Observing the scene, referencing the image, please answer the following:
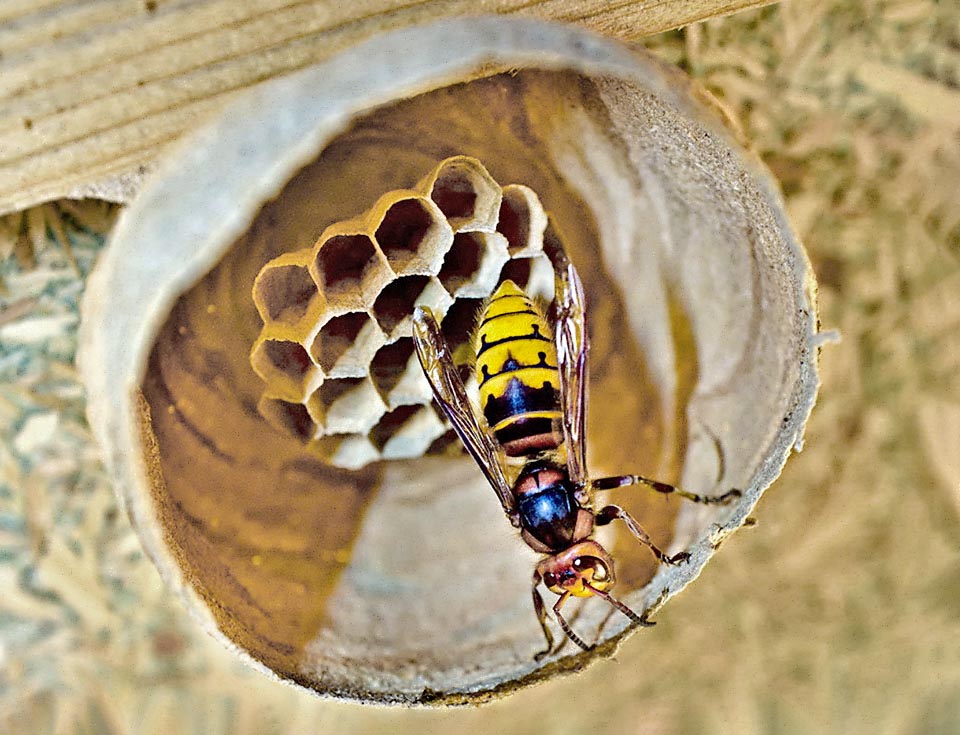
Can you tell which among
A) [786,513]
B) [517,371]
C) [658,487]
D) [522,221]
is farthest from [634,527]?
[786,513]

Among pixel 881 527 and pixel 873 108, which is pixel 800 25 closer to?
pixel 873 108

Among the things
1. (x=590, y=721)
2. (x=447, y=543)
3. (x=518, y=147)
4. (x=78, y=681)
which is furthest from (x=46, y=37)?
(x=590, y=721)

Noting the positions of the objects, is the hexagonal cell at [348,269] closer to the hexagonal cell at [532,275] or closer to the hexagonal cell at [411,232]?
the hexagonal cell at [411,232]

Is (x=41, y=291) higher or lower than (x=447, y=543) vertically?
higher

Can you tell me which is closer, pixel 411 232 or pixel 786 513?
pixel 411 232

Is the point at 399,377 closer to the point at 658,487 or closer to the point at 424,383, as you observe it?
the point at 424,383

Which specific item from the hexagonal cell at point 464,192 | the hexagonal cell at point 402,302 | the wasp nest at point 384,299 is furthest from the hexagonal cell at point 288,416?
the hexagonal cell at point 464,192
